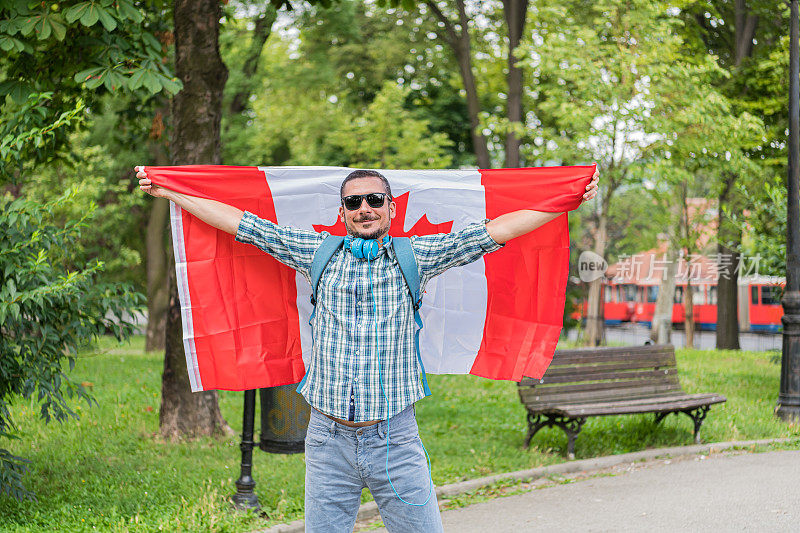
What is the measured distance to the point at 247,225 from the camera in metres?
4.10

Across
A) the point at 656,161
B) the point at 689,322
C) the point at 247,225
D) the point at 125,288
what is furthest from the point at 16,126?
the point at 689,322

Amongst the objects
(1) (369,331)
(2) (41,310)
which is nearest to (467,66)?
(2) (41,310)

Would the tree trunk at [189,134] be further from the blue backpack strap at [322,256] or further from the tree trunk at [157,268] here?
the tree trunk at [157,268]

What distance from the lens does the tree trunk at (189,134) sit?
898 cm

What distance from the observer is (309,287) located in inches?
195

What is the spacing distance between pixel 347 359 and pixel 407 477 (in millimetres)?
582

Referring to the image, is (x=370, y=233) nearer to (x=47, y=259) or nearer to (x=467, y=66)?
(x=47, y=259)

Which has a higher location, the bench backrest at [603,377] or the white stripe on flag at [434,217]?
the white stripe on flag at [434,217]

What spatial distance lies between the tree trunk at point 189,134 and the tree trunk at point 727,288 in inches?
672

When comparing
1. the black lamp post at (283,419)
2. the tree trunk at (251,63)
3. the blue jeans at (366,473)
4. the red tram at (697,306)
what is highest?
the tree trunk at (251,63)

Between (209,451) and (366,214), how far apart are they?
536 centimetres

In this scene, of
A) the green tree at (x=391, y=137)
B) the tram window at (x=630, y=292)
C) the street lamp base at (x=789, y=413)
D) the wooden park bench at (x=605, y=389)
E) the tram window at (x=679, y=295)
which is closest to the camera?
the wooden park bench at (x=605, y=389)

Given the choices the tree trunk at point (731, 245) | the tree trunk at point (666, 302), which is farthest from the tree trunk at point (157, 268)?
the tree trunk at point (666, 302)

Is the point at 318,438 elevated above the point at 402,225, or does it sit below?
below
